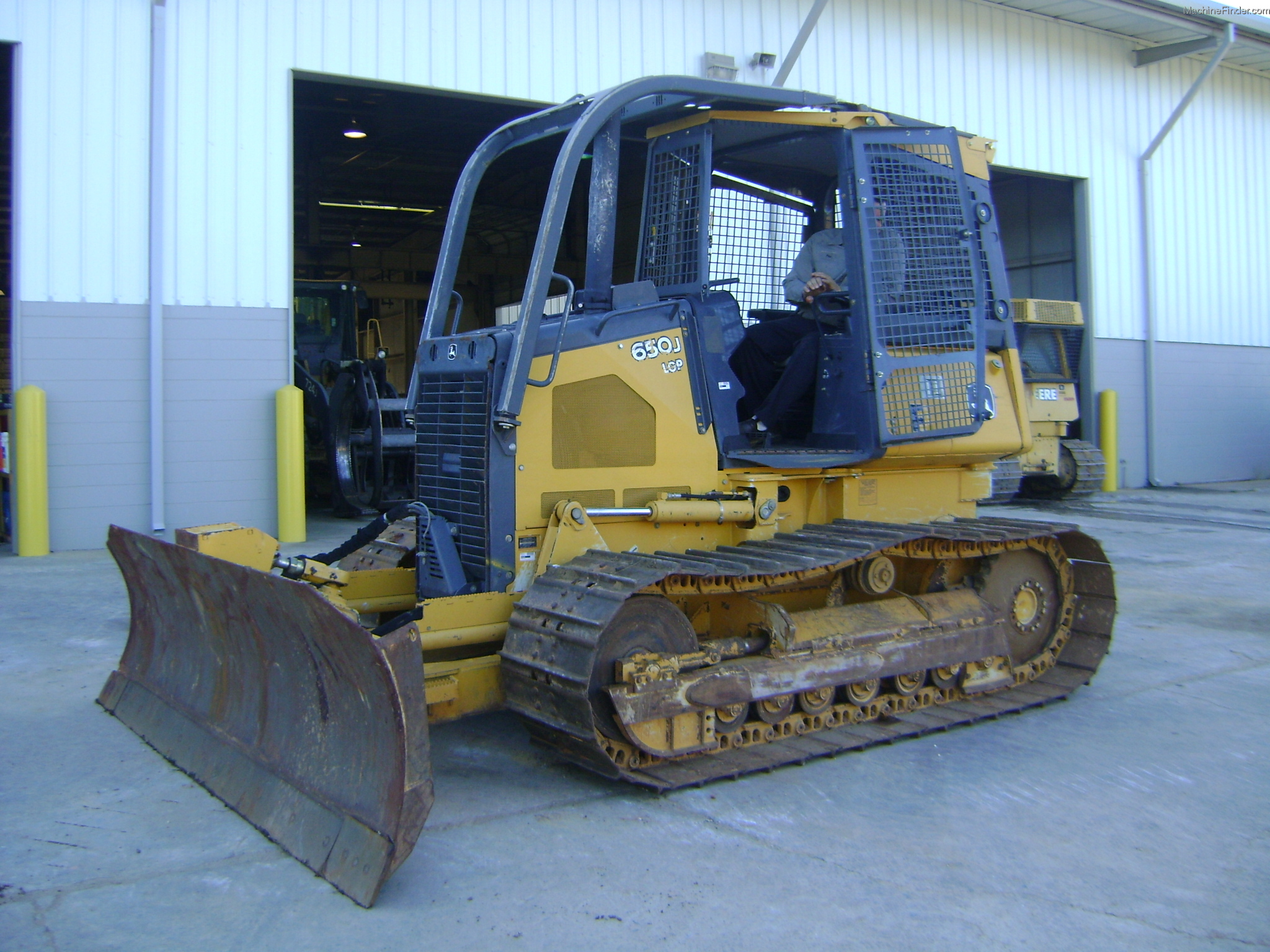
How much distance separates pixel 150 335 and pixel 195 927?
27.1 feet

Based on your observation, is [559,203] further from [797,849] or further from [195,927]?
[195,927]

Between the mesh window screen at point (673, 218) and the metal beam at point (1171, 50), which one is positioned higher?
the metal beam at point (1171, 50)

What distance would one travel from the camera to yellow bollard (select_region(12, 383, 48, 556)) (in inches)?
379

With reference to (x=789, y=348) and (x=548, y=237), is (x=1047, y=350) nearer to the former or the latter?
(x=789, y=348)

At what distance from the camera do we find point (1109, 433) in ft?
58.4

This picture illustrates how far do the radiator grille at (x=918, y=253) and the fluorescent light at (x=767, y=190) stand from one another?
2.96ft

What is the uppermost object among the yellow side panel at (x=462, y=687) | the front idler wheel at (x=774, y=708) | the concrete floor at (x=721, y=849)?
→ the yellow side panel at (x=462, y=687)

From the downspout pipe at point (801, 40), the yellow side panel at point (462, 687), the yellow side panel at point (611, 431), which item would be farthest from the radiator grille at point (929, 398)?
the downspout pipe at point (801, 40)

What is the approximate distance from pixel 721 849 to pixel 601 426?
1975 mm

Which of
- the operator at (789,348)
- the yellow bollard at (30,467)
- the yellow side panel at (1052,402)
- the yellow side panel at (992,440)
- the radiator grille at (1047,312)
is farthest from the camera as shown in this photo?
the radiator grille at (1047,312)

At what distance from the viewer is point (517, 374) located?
441cm

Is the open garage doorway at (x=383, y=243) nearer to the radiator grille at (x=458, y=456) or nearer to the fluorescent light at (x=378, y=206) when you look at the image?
the fluorescent light at (x=378, y=206)

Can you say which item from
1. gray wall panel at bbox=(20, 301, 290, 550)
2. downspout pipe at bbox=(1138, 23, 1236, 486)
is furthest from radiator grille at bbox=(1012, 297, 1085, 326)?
gray wall panel at bbox=(20, 301, 290, 550)

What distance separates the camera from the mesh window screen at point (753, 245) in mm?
6031
